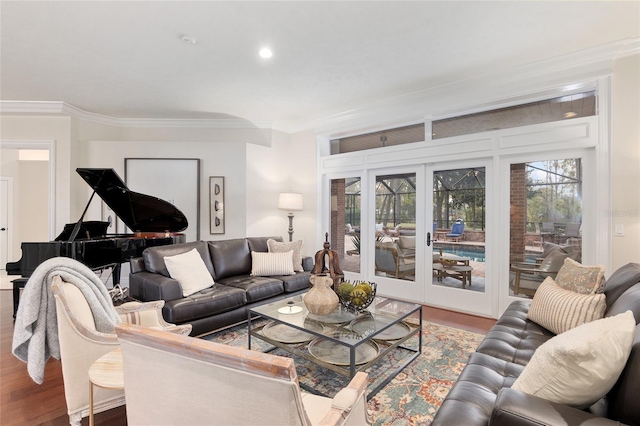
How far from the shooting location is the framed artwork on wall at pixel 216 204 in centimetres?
531

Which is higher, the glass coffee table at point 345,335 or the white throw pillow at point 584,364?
the white throw pillow at point 584,364

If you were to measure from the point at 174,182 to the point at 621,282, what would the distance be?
220 inches

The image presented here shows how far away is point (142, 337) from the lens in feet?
3.13

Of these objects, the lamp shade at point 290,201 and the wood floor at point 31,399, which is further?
the lamp shade at point 290,201

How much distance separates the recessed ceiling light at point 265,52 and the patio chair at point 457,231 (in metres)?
3.04

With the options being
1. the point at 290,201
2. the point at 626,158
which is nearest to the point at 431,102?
the point at 626,158

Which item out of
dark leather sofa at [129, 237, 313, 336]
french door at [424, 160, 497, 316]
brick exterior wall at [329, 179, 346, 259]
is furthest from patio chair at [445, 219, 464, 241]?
dark leather sofa at [129, 237, 313, 336]

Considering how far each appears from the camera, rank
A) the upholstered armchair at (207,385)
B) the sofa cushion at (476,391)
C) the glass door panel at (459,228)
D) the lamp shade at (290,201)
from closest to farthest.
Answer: the upholstered armchair at (207,385) < the sofa cushion at (476,391) < the glass door panel at (459,228) < the lamp shade at (290,201)

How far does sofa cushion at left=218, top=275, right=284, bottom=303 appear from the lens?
3333 mm

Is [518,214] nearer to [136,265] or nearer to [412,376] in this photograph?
[412,376]

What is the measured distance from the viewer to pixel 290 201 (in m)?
5.29

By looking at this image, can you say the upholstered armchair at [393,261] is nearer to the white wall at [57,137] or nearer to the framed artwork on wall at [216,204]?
the framed artwork on wall at [216,204]

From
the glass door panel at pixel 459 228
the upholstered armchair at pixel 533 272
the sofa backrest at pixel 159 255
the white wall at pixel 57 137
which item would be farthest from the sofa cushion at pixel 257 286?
the white wall at pixel 57 137

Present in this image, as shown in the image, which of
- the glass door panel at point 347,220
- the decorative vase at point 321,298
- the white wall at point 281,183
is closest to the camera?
the decorative vase at point 321,298
